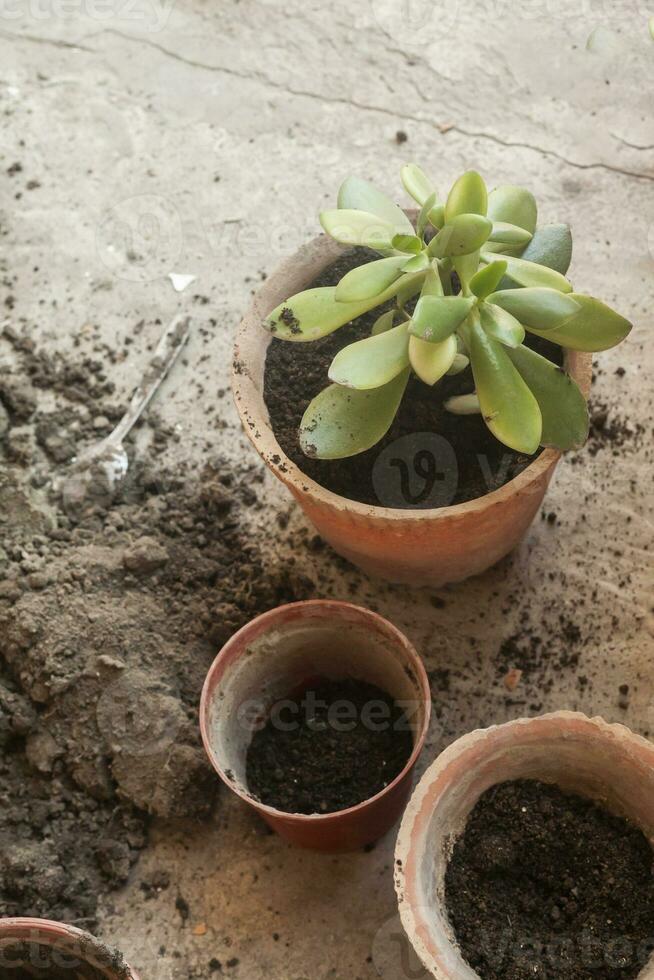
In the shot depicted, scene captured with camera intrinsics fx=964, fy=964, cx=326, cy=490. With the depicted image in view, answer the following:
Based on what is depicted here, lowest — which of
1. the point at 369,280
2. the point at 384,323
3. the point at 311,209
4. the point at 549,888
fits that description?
the point at 549,888

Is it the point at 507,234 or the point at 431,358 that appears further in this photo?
the point at 507,234

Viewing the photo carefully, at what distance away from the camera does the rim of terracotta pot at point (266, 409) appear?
5.28ft

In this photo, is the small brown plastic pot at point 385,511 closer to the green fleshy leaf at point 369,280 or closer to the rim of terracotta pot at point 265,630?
the rim of terracotta pot at point 265,630

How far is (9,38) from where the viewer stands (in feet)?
9.82

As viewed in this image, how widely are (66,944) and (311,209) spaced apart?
5.93 feet

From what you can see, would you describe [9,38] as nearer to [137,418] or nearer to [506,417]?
[137,418]

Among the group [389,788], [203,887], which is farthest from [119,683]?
[389,788]

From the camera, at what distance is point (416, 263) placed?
156 cm

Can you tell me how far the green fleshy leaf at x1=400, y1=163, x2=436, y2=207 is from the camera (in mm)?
1661

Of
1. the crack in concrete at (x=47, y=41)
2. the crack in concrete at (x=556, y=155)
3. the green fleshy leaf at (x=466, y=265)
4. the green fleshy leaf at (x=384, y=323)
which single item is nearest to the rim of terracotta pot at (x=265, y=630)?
the green fleshy leaf at (x=384, y=323)

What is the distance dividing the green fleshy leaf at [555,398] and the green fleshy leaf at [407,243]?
234 millimetres

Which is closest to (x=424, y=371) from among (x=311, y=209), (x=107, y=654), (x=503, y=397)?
(x=503, y=397)

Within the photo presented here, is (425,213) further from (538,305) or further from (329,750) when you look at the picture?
(329,750)

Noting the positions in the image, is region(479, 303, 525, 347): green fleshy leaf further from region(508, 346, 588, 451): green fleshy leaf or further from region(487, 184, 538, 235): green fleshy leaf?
region(487, 184, 538, 235): green fleshy leaf
